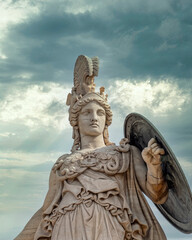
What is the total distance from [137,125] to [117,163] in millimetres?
976

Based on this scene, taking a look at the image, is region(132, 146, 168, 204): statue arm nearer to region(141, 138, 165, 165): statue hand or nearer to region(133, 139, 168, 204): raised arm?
region(133, 139, 168, 204): raised arm

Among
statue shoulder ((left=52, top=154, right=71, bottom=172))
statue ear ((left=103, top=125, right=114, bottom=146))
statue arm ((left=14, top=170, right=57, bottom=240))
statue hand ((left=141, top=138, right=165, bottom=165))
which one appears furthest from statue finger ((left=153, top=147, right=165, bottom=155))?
statue arm ((left=14, top=170, right=57, bottom=240))

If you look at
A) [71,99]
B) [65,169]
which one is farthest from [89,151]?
[71,99]

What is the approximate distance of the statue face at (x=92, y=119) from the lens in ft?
38.3

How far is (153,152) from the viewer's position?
398 inches

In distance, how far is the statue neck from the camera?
1174 centimetres

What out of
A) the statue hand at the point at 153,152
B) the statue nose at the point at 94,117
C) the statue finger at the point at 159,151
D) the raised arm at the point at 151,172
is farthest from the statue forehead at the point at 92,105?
the statue finger at the point at 159,151

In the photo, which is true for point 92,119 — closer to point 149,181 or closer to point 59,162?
point 59,162

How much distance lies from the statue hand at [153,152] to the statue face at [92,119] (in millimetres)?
1762

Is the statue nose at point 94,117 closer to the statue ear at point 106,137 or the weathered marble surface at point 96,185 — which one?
the weathered marble surface at point 96,185

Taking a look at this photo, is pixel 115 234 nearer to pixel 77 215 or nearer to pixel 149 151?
pixel 77 215

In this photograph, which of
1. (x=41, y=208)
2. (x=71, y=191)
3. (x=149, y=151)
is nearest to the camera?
(x=149, y=151)

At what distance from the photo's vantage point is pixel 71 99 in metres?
12.3

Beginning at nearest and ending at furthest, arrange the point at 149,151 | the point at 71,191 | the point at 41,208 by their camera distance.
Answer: the point at 149,151
the point at 71,191
the point at 41,208
